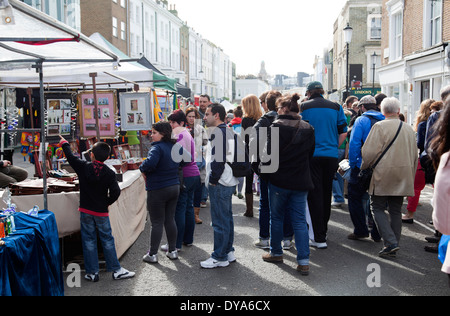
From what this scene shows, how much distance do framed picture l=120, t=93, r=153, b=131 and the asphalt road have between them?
272cm

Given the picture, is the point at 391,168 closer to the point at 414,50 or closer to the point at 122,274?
the point at 122,274

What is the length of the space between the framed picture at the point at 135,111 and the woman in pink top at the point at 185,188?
7.69 ft

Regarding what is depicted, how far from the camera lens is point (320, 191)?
6.02 m

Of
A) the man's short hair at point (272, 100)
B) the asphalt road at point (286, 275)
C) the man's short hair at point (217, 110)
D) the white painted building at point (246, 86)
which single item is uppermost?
the white painted building at point (246, 86)

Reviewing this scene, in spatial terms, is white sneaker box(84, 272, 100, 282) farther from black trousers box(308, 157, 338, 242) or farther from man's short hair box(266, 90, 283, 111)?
man's short hair box(266, 90, 283, 111)

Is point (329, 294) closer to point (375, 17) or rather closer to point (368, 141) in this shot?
point (368, 141)

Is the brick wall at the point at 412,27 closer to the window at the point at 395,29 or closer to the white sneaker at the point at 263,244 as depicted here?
the window at the point at 395,29

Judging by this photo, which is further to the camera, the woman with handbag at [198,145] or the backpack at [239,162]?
the woman with handbag at [198,145]

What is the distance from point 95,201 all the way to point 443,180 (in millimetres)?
3581

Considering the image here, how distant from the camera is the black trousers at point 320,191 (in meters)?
6.01

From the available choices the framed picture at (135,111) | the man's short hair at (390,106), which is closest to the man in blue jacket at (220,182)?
the man's short hair at (390,106)

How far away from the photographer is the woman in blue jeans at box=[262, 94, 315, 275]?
5121 millimetres

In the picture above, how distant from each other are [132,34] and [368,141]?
3583 centimetres
